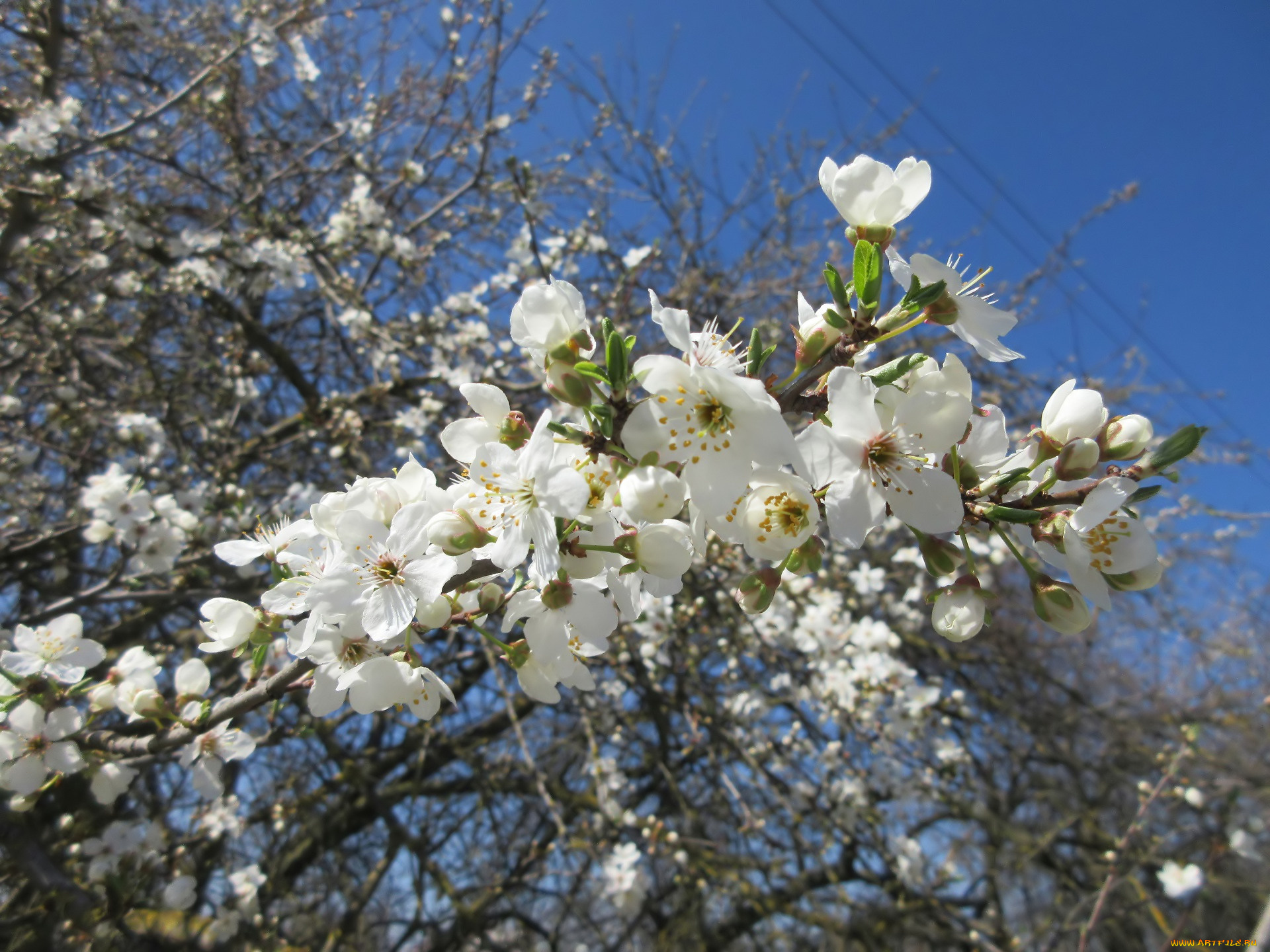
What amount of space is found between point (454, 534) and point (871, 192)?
701 mm

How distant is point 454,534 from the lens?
2.85 ft

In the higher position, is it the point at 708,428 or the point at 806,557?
the point at 708,428

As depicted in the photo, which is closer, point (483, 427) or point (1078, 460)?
point (1078, 460)

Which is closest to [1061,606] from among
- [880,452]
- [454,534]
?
[880,452]

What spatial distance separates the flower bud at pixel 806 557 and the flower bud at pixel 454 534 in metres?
0.41

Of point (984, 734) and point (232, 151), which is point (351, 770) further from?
point (984, 734)

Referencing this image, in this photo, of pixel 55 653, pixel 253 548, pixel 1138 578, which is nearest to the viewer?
pixel 1138 578

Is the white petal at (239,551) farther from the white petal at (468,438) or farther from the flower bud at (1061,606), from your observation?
the flower bud at (1061,606)

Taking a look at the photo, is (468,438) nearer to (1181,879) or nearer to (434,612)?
(434,612)

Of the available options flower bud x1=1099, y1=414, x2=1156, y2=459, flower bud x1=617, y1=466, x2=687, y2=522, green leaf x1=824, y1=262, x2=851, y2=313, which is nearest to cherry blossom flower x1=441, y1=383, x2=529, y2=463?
flower bud x1=617, y1=466, x2=687, y2=522

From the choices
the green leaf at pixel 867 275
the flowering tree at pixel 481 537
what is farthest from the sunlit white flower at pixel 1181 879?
the green leaf at pixel 867 275

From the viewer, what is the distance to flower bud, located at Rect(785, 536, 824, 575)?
36.0 inches

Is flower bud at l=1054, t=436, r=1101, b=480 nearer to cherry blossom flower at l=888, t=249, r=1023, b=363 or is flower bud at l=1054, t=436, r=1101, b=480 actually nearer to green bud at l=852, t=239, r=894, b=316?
cherry blossom flower at l=888, t=249, r=1023, b=363

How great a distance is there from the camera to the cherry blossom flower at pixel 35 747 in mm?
1368
